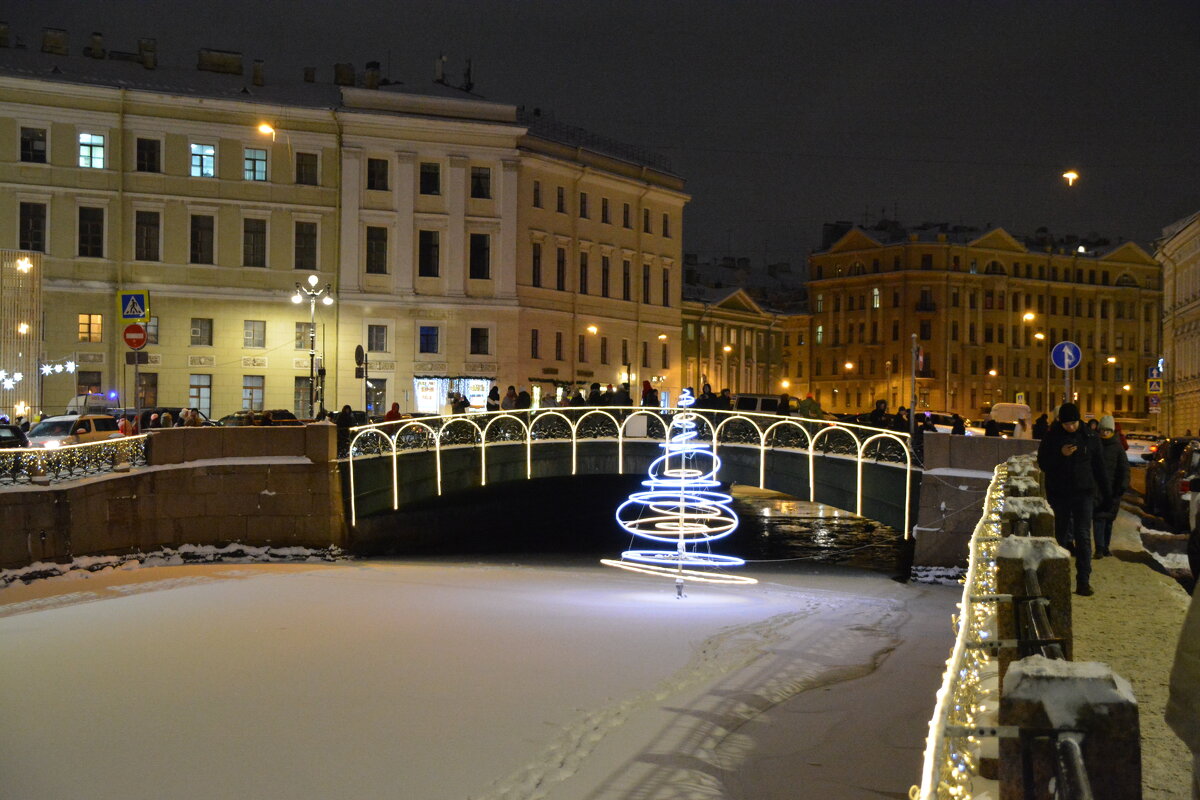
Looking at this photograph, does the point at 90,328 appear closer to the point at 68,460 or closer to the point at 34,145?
the point at 34,145

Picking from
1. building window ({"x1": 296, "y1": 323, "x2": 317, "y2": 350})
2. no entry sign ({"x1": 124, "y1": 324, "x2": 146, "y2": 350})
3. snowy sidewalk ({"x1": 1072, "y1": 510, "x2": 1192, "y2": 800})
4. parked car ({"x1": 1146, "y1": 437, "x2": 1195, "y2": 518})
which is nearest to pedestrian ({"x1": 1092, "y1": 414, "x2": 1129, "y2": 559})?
snowy sidewalk ({"x1": 1072, "y1": 510, "x2": 1192, "y2": 800})

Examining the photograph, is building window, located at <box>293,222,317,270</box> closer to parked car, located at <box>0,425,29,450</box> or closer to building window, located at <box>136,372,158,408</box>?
building window, located at <box>136,372,158,408</box>

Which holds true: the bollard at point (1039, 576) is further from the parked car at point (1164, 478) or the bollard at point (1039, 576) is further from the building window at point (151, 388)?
the building window at point (151, 388)

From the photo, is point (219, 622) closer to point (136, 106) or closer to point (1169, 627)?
point (1169, 627)

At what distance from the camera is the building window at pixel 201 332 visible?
5044 cm

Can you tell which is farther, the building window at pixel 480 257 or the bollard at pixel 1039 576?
the building window at pixel 480 257

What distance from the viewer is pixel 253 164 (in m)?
51.8

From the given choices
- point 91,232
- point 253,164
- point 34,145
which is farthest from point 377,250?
point 34,145

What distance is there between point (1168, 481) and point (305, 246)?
115ft

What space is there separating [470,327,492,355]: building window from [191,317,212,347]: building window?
34.2ft

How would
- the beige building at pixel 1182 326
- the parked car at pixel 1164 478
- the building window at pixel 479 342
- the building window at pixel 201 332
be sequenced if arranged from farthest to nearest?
the beige building at pixel 1182 326, the building window at pixel 479 342, the building window at pixel 201 332, the parked car at pixel 1164 478

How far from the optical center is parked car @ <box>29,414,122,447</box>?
3057 centimetres

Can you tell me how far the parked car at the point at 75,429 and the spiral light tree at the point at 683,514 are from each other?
495 inches

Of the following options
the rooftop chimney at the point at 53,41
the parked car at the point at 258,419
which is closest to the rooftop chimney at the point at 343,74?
the rooftop chimney at the point at 53,41
